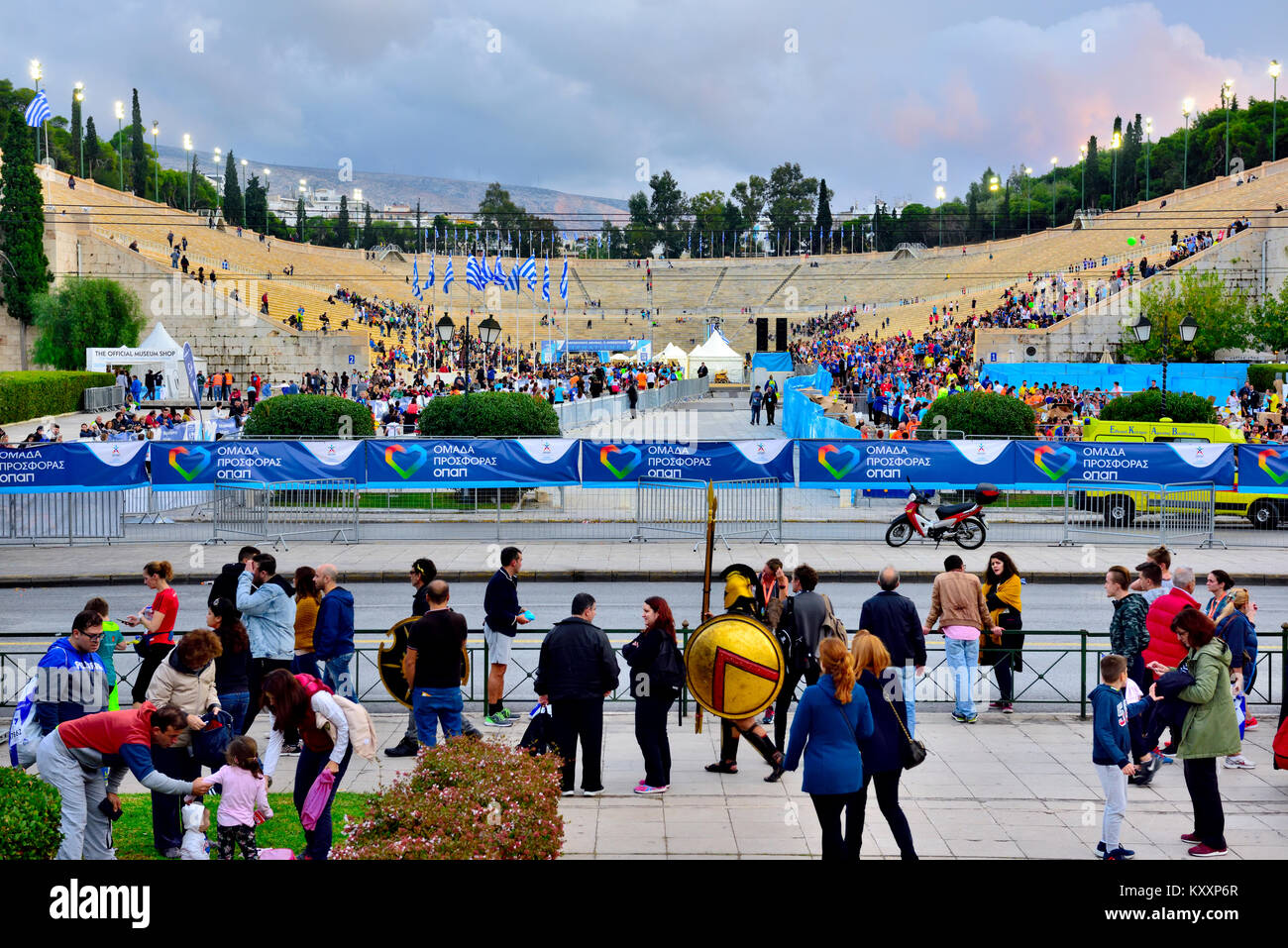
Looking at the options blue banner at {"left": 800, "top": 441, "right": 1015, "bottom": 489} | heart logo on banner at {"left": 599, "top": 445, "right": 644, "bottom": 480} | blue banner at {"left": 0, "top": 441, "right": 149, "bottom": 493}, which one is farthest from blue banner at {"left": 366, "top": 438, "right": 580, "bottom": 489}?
blue banner at {"left": 800, "top": 441, "right": 1015, "bottom": 489}

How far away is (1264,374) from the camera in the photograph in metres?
45.3

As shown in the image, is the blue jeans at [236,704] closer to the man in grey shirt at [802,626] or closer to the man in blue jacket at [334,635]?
the man in blue jacket at [334,635]

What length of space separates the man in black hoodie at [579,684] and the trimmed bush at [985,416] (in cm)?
2010

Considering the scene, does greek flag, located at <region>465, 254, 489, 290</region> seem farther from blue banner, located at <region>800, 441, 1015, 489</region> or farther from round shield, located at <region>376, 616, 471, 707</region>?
round shield, located at <region>376, 616, 471, 707</region>

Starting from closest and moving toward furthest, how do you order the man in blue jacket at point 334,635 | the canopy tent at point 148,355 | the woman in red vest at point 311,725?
the woman in red vest at point 311,725 < the man in blue jacket at point 334,635 < the canopy tent at point 148,355

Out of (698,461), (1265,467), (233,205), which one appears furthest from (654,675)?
(233,205)

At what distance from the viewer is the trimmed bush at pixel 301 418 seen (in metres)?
26.3

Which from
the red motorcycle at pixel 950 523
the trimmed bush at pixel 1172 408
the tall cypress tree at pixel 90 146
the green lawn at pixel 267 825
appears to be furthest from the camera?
the tall cypress tree at pixel 90 146

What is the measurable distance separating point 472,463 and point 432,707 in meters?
13.6

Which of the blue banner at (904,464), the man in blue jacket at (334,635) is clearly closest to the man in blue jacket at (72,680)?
the man in blue jacket at (334,635)

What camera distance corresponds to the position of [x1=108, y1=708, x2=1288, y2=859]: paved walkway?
309 inches

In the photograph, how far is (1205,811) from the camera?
7.65m

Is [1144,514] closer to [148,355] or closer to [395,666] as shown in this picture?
[395,666]
